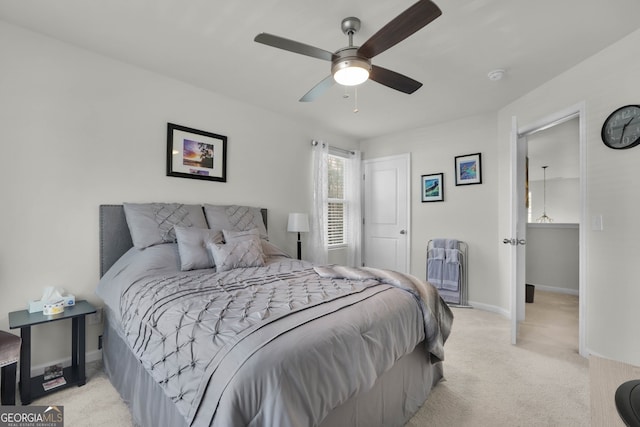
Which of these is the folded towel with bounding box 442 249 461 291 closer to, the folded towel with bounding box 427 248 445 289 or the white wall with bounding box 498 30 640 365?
the folded towel with bounding box 427 248 445 289

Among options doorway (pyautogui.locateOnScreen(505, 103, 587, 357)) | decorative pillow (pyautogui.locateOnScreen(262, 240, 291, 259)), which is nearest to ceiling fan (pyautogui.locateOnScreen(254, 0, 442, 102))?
decorative pillow (pyautogui.locateOnScreen(262, 240, 291, 259))

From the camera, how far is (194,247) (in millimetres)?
2461

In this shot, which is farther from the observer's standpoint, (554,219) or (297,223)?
(554,219)

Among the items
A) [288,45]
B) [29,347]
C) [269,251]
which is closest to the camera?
[288,45]

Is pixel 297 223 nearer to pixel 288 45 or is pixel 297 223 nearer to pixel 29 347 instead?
pixel 288 45

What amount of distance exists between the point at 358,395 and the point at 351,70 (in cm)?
188

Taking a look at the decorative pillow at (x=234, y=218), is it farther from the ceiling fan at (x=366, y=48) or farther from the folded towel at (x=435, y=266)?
the folded towel at (x=435, y=266)

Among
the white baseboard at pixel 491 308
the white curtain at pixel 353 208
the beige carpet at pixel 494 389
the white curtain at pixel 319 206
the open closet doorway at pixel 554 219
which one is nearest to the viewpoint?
the beige carpet at pixel 494 389

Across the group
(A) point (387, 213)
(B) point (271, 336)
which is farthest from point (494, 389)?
(A) point (387, 213)

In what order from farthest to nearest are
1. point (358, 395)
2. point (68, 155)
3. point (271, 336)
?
point (68, 155), point (358, 395), point (271, 336)

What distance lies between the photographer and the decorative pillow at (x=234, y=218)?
118 inches

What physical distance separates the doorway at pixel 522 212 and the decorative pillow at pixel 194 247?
9.20 feet

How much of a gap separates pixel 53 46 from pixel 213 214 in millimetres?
1781

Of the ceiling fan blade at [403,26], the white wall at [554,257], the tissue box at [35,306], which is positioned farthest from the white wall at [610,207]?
the tissue box at [35,306]
